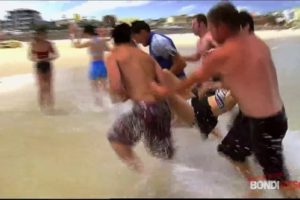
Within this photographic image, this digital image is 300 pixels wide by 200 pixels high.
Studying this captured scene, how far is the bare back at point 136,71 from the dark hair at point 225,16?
0.66 metres

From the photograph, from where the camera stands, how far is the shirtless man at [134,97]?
3180 millimetres

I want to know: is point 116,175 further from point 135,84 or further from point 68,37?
point 68,37

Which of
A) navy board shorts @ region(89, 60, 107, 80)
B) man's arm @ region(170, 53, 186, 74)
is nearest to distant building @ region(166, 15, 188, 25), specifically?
navy board shorts @ region(89, 60, 107, 80)

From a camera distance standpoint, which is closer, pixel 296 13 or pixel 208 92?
pixel 208 92

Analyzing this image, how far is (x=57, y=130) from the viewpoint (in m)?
5.21

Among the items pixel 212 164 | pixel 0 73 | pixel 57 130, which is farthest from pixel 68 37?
pixel 212 164

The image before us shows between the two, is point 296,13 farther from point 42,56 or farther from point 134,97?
point 134,97

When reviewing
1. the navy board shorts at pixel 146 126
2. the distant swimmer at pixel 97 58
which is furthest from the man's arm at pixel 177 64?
the distant swimmer at pixel 97 58

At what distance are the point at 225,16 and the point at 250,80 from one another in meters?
0.31

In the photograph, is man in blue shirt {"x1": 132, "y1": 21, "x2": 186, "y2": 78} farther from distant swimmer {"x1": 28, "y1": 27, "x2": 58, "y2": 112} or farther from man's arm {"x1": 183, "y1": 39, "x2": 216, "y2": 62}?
distant swimmer {"x1": 28, "y1": 27, "x2": 58, "y2": 112}

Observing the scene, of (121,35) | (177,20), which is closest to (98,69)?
(121,35)

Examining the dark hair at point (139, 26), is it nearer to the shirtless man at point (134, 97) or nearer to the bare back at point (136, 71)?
the shirtless man at point (134, 97)

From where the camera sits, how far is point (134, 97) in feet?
10.5

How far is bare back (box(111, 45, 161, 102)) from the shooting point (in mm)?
3164
